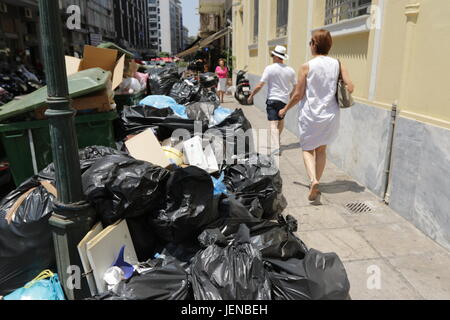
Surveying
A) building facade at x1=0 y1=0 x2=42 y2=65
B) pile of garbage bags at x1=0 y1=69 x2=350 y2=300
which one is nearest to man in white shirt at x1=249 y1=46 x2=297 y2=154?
pile of garbage bags at x1=0 y1=69 x2=350 y2=300

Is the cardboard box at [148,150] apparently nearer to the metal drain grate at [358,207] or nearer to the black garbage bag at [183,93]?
the metal drain grate at [358,207]

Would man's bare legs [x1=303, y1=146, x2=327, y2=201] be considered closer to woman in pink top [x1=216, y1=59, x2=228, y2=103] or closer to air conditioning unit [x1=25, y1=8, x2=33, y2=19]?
woman in pink top [x1=216, y1=59, x2=228, y2=103]

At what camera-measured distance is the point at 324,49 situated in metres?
3.75

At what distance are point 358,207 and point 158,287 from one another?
243 cm

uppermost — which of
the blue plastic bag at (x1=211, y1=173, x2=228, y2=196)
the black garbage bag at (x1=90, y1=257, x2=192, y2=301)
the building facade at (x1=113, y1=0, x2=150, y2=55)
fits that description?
the building facade at (x1=113, y1=0, x2=150, y2=55)

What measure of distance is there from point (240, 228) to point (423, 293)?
4.16 feet

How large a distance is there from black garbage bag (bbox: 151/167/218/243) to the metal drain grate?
5.70 ft

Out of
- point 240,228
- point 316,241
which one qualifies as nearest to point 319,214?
point 316,241

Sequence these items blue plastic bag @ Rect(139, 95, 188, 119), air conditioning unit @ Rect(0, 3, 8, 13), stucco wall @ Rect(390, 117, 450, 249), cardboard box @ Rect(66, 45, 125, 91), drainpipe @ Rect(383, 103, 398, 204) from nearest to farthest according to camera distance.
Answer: stucco wall @ Rect(390, 117, 450, 249) < drainpipe @ Rect(383, 103, 398, 204) < cardboard box @ Rect(66, 45, 125, 91) < blue plastic bag @ Rect(139, 95, 188, 119) < air conditioning unit @ Rect(0, 3, 8, 13)

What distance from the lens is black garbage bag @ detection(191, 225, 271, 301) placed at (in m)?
2.02

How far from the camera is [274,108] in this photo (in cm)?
559

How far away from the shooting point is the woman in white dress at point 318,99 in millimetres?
3707

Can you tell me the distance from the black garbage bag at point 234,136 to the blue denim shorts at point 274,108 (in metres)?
0.64
